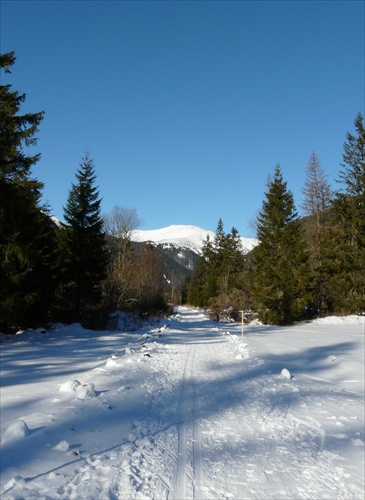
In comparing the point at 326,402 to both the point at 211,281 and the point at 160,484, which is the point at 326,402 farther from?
the point at 211,281

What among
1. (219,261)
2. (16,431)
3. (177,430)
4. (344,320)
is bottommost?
(177,430)

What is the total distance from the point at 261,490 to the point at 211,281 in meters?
58.7

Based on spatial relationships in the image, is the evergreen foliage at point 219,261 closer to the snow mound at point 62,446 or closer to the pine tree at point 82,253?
the pine tree at point 82,253

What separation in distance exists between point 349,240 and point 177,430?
28580 millimetres

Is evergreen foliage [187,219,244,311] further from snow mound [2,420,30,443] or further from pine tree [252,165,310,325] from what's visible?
snow mound [2,420,30,443]

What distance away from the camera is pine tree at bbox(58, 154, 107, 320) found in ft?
76.0

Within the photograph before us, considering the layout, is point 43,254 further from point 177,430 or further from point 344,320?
point 344,320

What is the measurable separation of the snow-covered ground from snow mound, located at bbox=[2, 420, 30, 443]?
2 centimetres

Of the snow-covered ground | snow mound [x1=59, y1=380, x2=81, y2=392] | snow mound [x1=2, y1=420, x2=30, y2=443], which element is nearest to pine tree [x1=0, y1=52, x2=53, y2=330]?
the snow-covered ground

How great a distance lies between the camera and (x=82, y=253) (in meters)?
23.3

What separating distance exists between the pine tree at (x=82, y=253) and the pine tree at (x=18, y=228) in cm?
509

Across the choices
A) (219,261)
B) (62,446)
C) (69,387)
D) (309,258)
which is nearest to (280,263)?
(309,258)

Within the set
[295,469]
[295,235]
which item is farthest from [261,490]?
[295,235]

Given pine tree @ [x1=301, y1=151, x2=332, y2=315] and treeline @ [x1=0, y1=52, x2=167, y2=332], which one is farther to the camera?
pine tree @ [x1=301, y1=151, x2=332, y2=315]
